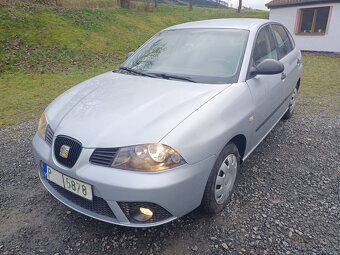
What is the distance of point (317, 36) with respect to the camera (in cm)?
1364

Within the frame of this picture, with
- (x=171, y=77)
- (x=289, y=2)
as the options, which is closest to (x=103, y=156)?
(x=171, y=77)

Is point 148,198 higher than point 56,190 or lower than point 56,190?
higher

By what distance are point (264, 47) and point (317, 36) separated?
42.8 ft

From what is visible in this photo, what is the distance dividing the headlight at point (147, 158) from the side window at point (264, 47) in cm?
158

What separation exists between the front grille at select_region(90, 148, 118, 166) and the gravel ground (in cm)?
72

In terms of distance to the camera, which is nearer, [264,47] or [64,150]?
[64,150]

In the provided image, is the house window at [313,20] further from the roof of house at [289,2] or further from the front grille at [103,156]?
the front grille at [103,156]

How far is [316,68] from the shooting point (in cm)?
1002

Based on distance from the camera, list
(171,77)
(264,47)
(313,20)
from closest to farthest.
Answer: (171,77) → (264,47) → (313,20)

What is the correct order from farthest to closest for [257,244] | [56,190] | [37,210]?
[37,210], [56,190], [257,244]

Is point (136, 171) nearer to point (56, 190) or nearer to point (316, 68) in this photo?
point (56, 190)

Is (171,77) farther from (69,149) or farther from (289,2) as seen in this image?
(289,2)

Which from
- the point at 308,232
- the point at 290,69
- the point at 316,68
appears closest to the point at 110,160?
the point at 308,232

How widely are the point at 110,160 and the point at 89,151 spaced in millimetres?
170
